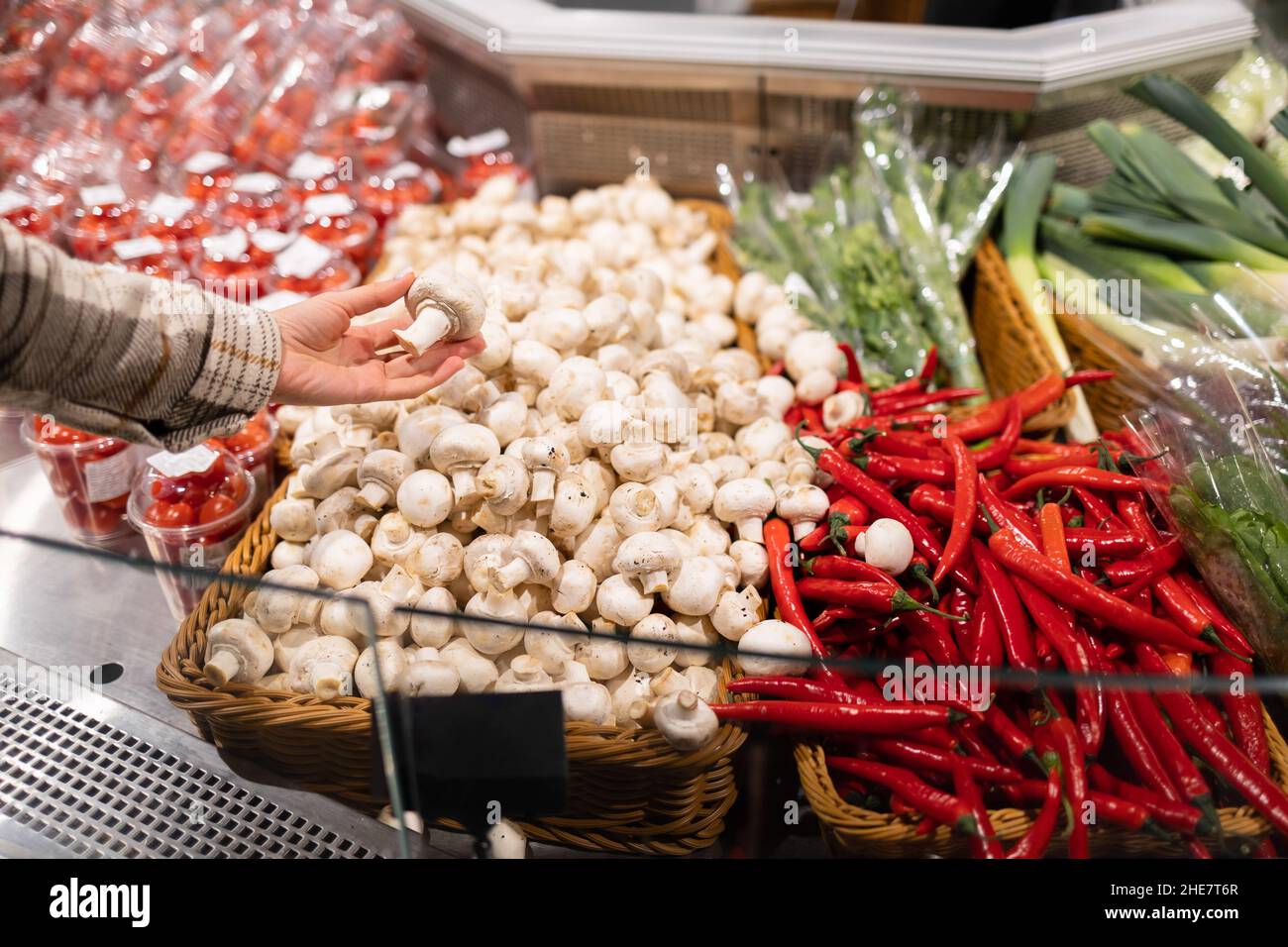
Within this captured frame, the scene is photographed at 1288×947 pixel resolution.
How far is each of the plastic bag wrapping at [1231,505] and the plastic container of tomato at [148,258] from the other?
9.25 ft

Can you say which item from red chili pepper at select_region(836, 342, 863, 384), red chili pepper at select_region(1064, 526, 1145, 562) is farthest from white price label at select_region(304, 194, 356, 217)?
red chili pepper at select_region(1064, 526, 1145, 562)

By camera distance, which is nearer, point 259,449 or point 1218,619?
point 1218,619

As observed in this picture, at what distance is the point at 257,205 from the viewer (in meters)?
3.28

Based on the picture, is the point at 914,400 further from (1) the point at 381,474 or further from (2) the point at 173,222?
(2) the point at 173,222

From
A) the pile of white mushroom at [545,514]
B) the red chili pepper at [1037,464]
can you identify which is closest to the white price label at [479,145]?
the pile of white mushroom at [545,514]

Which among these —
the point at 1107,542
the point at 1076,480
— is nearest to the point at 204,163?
the point at 1076,480

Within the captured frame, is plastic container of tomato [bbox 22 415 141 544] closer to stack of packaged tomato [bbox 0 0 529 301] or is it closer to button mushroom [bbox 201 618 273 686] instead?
stack of packaged tomato [bbox 0 0 529 301]

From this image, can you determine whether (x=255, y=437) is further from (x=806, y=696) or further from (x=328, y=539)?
(x=806, y=696)

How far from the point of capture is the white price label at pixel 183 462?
2.18m

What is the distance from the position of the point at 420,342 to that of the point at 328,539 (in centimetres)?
46

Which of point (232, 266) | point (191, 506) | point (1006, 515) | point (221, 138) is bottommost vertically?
point (191, 506)

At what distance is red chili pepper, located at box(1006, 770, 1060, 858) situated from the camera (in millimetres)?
1502

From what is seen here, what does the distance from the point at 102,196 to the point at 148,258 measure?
Answer: 0.41 m

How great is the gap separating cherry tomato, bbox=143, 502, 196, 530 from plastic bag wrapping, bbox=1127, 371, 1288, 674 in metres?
2.20
